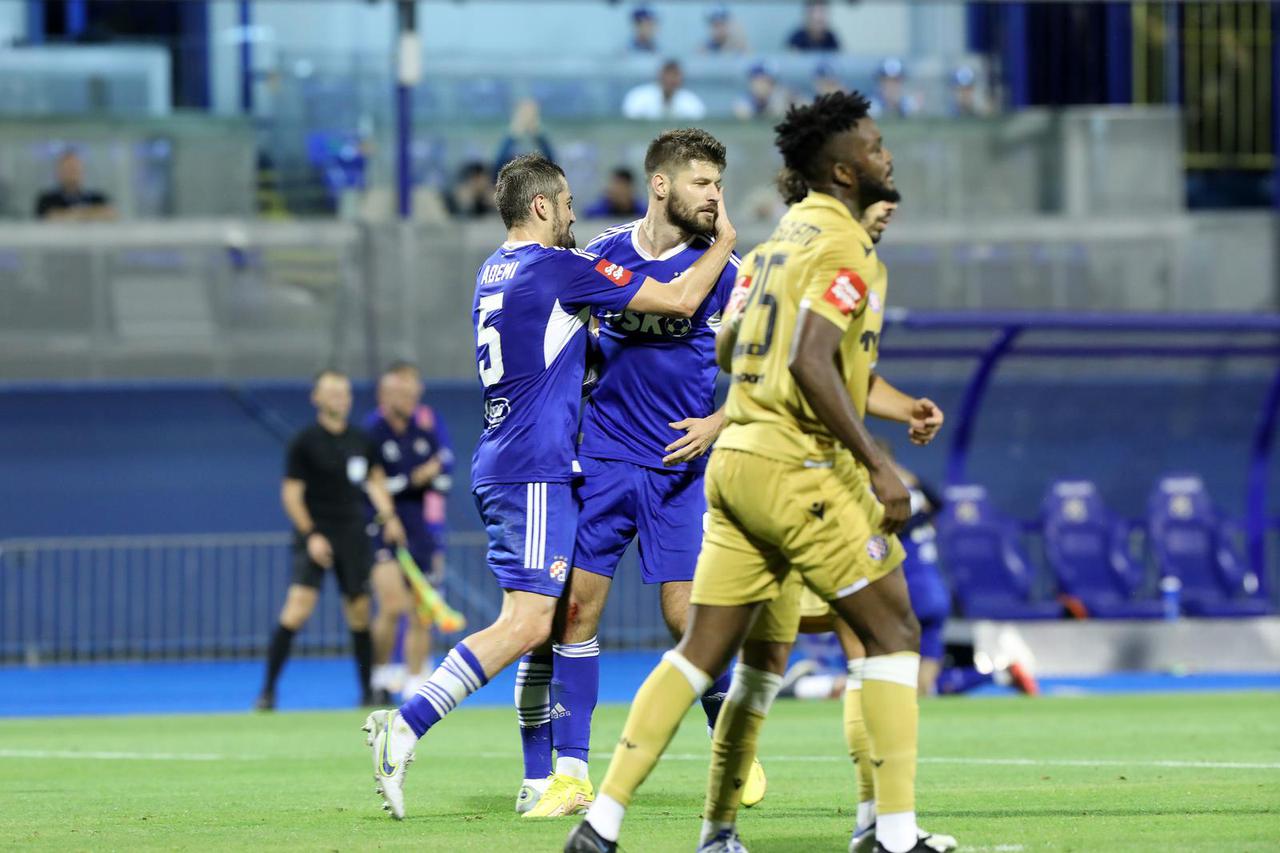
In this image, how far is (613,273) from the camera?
6848 millimetres

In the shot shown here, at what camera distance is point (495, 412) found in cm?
695

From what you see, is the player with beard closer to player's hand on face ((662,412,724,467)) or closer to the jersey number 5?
player's hand on face ((662,412,724,467))

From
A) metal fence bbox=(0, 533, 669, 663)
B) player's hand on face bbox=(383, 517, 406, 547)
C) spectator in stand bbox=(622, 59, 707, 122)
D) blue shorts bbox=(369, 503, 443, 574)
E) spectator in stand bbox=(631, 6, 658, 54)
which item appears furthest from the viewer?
spectator in stand bbox=(631, 6, 658, 54)

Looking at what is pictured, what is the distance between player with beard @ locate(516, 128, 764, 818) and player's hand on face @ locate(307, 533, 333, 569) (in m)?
7.38

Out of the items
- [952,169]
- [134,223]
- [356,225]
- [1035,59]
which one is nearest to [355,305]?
[356,225]

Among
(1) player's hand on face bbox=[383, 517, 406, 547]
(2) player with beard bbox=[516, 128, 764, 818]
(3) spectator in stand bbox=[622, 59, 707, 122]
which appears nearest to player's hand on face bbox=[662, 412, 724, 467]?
(2) player with beard bbox=[516, 128, 764, 818]

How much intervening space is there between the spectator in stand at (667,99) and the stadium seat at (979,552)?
5.74m

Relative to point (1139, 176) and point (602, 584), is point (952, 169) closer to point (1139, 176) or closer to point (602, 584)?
point (1139, 176)

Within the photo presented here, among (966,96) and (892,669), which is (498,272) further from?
(966,96)

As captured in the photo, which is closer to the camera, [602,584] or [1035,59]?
[602,584]

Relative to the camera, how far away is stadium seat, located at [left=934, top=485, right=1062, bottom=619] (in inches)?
679

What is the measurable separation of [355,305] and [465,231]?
1325mm

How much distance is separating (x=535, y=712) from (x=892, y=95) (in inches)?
597

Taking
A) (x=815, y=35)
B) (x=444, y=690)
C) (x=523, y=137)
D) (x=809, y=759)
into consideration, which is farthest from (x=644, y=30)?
(x=444, y=690)
